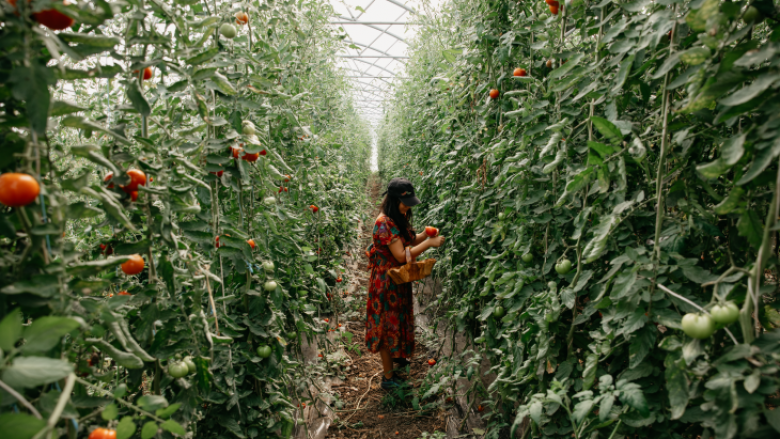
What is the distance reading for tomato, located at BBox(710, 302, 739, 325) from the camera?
688 millimetres

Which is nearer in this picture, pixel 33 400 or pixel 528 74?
pixel 33 400

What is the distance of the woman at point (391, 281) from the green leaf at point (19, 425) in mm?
1979

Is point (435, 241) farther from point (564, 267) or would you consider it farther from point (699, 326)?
point (699, 326)

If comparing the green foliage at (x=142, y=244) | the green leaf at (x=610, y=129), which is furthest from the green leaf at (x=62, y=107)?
the green leaf at (x=610, y=129)

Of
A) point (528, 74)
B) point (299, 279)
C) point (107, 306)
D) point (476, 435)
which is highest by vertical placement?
point (528, 74)

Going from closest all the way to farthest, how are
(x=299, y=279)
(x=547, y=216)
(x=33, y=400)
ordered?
(x=33, y=400) → (x=547, y=216) → (x=299, y=279)

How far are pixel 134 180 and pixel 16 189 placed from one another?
0.27 meters

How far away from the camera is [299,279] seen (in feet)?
6.78

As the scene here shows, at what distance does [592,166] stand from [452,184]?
70.3 inches

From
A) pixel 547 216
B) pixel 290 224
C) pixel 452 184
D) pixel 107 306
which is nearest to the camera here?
pixel 107 306

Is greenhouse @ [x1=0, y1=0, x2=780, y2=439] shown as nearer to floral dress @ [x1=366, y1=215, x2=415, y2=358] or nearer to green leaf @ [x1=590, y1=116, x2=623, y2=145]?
green leaf @ [x1=590, y1=116, x2=623, y2=145]

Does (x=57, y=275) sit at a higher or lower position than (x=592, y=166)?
lower

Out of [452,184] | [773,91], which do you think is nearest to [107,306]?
[773,91]

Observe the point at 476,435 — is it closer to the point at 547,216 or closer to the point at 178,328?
the point at 547,216
